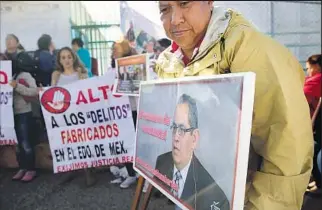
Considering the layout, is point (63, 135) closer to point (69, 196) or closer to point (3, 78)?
point (69, 196)

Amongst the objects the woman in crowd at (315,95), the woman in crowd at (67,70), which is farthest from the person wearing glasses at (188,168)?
the woman in crowd at (67,70)

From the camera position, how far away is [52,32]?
9.90m

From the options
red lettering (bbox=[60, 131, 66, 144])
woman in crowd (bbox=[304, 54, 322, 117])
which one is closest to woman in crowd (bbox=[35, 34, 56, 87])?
red lettering (bbox=[60, 131, 66, 144])

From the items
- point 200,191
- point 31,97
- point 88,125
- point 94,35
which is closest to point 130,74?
point 88,125

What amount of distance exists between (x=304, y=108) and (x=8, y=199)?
143 inches

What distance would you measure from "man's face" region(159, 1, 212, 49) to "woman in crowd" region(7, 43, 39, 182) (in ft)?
11.8

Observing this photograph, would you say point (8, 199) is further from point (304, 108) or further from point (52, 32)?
point (52, 32)

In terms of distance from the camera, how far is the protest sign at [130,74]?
3.97 metres

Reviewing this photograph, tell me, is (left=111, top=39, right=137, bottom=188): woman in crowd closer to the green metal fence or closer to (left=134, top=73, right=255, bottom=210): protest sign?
(left=134, top=73, right=255, bottom=210): protest sign

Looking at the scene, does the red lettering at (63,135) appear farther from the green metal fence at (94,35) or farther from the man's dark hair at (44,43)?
the green metal fence at (94,35)

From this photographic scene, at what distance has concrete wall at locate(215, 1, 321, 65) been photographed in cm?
688

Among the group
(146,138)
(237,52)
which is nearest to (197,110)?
(237,52)

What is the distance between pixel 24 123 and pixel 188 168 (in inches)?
155

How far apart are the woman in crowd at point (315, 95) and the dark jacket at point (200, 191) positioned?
2845 mm
